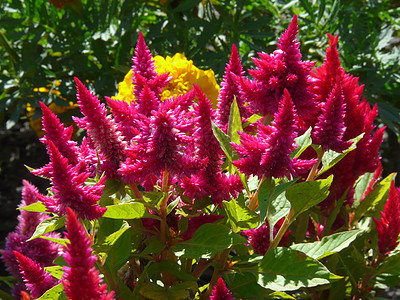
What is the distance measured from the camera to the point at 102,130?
693 millimetres

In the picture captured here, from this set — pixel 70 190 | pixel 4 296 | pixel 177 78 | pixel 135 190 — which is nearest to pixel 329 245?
pixel 135 190

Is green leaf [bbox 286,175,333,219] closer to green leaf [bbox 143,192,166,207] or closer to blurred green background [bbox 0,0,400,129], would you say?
green leaf [bbox 143,192,166,207]

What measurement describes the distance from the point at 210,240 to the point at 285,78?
27 cm

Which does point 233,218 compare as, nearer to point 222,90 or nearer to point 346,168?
point 222,90

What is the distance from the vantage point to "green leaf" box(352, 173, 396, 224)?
1151 mm

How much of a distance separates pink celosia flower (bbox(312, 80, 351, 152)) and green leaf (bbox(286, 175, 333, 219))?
62 mm

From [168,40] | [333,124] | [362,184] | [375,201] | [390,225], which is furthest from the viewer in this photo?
[168,40]

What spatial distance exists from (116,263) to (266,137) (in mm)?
313

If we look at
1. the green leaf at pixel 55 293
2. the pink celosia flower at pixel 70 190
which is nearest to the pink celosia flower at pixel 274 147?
the pink celosia flower at pixel 70 190

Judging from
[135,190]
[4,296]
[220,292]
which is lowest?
[4,296]

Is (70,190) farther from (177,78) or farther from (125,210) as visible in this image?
(177,78)

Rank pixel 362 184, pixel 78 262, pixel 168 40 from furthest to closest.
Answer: pixel 168 40, pixel 362 184, pixel 78 262

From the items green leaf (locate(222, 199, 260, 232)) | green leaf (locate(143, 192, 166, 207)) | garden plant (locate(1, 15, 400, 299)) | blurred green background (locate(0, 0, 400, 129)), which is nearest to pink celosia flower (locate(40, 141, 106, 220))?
garden plant (locate(1, 15, 400, 299))

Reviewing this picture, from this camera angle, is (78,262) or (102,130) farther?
(102,130)
